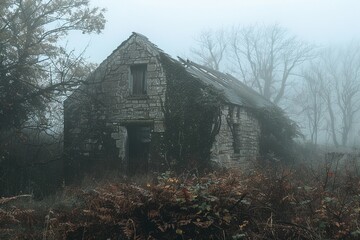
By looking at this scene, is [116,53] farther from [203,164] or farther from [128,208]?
[128,208]

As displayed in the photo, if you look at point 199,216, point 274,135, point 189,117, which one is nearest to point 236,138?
point 189,117

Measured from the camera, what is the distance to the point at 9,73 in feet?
36.3

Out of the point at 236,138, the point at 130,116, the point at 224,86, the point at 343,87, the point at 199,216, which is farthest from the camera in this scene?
the point at 343,87

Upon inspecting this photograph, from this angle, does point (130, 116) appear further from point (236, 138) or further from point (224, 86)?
point (224, 86)

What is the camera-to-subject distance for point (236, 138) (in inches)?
566

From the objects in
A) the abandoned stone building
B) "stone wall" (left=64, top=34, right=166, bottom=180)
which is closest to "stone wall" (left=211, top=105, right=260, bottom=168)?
the abandoned stone building

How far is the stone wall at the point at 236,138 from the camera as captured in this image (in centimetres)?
1289

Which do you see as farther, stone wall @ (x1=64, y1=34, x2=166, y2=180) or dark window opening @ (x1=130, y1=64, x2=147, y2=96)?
dark window opening @ (x1=130, y1=64, x2=147, y2=96)

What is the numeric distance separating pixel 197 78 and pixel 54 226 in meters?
8.72

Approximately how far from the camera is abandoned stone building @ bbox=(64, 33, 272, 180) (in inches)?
516

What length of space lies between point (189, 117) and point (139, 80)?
107 inches

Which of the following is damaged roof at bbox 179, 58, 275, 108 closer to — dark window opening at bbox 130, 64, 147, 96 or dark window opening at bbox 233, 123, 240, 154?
dark window opening at bbox 233, 123, 240, 154

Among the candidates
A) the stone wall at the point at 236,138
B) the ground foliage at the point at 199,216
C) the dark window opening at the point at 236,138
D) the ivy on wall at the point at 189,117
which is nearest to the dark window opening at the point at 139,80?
the ivy on wall at the point at 189,117

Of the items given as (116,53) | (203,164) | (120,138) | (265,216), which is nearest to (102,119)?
(120,138)
